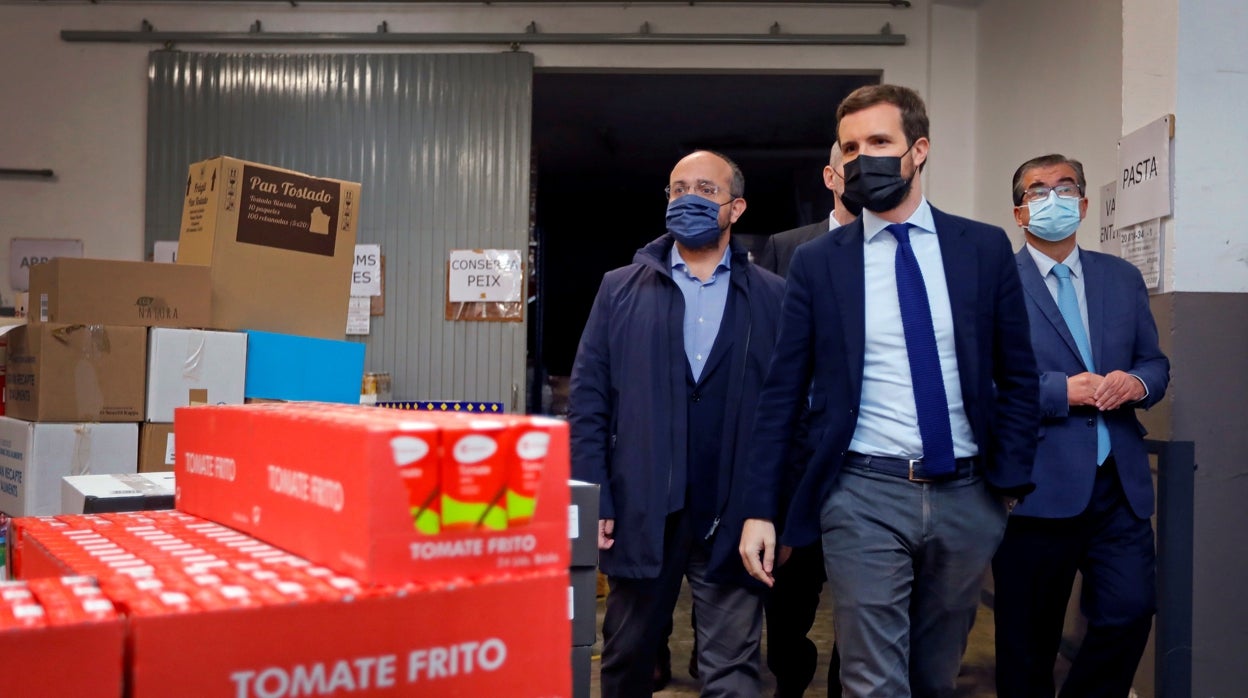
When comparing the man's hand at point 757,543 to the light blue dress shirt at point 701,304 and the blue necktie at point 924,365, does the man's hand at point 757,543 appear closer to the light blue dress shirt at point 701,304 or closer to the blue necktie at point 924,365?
the blue necktie at point 924,365

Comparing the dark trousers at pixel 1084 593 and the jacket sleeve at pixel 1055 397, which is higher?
the jacket sleeve at pixel 1055 397

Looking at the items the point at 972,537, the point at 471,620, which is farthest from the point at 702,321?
the point at 471,620

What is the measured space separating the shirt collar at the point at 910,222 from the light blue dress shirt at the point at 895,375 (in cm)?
7

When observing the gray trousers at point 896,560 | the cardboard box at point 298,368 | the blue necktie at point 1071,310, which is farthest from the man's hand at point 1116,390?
the cardboard box at point 298,368

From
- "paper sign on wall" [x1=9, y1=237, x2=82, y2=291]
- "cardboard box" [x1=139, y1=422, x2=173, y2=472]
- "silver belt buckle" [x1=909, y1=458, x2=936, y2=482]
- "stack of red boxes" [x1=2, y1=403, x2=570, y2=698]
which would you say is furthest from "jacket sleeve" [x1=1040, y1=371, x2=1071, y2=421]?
"paper sign on wall" [x1=9, y1=237, x2=82, y2=291]

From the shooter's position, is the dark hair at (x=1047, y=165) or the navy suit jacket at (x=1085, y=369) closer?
the navy suit jacket at (x=1085, y=369)

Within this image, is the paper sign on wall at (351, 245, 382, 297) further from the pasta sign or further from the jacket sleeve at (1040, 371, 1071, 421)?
the jacket sleeve at (1040, 371, 1071, 421)

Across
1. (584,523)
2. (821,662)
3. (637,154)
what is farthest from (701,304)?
(637,154)

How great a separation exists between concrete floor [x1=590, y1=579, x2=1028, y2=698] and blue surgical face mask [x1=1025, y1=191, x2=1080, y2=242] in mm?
1783

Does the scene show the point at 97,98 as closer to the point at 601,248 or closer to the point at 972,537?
the point at 972,537

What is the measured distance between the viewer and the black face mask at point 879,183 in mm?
2277

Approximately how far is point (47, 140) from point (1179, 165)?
6072mm

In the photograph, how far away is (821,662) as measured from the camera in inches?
168

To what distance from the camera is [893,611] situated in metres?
2.14
